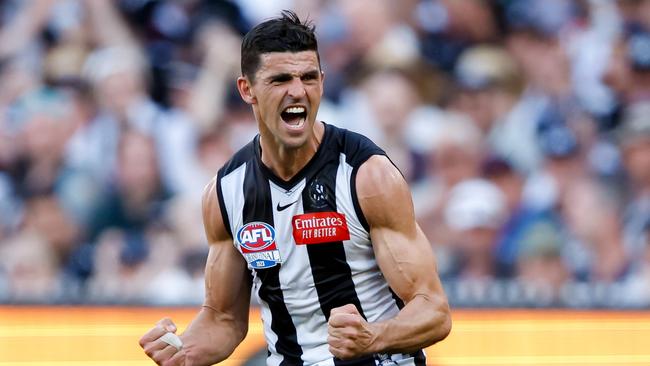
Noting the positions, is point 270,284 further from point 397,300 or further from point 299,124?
point 299,124

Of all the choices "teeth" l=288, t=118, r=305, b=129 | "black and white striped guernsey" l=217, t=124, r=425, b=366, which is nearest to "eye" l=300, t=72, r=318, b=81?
"teeth" l=288, t=118, r=305, b=129

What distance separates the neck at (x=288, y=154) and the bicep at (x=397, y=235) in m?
0.26

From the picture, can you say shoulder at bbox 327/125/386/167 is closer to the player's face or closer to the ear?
the player's face

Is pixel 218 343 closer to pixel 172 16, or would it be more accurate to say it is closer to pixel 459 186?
pixel 459 186

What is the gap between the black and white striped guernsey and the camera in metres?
3.88

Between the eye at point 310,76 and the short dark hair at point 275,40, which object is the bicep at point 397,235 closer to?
the eye at point 310,76

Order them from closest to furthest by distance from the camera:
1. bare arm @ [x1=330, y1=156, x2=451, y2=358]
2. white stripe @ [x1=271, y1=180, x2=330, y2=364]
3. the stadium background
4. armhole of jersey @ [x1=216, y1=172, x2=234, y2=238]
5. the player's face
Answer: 1. bare arm @ [x1=330, y1=156, x2=451, y2=358]
2. the player's face
3. white stripe @ [x1=271, y1=180, x2=330, y2=364]
4. armhole of jersey @ [x1=216, y1=172, x2=234, y2=238]
5. the stadium background

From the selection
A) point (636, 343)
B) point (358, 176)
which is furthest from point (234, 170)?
point (636, 343)

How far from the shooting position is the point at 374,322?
3789 millimetres

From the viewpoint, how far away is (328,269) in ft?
12.9

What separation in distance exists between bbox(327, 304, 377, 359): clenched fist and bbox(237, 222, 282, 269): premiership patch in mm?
500

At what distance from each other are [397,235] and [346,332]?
0.41 metres

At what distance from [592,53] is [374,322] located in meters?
5.29

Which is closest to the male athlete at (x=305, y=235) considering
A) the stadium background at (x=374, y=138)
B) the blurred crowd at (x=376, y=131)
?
the stadium background at (x=374, y=138)
